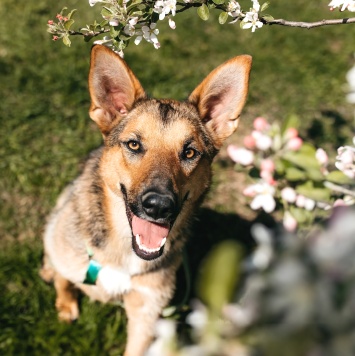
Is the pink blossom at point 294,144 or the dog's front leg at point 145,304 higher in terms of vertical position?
the pink blossom at point 294,144

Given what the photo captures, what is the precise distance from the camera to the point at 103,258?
333 cm

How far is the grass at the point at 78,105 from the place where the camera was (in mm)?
3873

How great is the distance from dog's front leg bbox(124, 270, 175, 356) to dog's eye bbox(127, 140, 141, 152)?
967mm

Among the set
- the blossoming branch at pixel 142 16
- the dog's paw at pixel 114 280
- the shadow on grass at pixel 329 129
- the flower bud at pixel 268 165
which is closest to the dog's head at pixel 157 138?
the blossoming branch at pixel 142 16

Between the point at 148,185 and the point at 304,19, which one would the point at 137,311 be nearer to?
the point at 148,185

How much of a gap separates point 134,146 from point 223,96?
0.75m

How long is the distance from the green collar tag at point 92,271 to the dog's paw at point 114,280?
0.03 meters

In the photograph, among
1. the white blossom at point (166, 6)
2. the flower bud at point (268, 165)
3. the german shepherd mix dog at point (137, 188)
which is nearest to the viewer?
the flower bud at point (268, 165)

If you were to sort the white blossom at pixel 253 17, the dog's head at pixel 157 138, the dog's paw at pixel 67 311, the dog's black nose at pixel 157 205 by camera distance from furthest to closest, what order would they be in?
the dog's paw at pixel 67 311, the dog's head at pixel 157 138, the dog's black nose at pixel 157 205, the white blossom at pixel 253 17

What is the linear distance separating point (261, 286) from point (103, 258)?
2704 mm

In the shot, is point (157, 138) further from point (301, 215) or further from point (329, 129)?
point (329, 129)

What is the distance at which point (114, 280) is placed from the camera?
11.0ft

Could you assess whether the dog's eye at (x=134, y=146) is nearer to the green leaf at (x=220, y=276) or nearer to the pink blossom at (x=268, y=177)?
the pink blossom at (x=268, y=177)

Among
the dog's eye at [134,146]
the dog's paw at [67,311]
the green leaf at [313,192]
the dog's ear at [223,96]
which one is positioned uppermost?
the dog's ear at [223,96]
